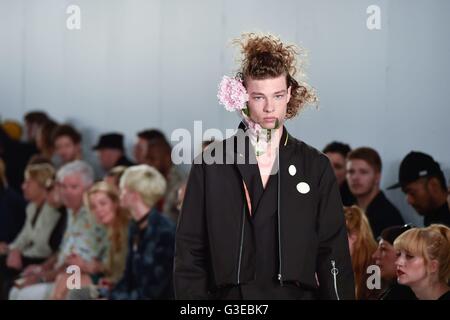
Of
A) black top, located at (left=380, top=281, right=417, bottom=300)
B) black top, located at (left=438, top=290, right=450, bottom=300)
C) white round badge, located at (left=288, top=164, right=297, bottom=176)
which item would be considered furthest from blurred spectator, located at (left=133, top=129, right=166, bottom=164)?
white round badge, located at (left=288, top=164, right=297, bottom=176)

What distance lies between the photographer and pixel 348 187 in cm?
473

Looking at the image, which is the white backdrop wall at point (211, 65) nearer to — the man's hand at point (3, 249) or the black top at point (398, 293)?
the black top at point (398, 293)

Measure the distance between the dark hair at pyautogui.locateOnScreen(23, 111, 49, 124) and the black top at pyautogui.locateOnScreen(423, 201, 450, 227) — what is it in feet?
11.0

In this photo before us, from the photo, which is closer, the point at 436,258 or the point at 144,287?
the point at 436,258

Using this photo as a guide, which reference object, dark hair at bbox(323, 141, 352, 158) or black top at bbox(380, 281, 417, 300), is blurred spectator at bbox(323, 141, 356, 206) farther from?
black top at bbox(380, 281, 417, 300)

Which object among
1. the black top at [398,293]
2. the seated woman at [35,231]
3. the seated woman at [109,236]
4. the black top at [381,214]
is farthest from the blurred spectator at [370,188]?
the seated woman at [35,231]

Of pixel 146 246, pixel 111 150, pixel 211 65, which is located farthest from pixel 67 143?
pixel 146 246

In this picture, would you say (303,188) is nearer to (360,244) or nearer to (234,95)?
(234,95)

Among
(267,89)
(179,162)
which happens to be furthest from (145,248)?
(267,89)

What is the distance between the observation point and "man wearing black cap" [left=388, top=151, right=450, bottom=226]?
168 inches

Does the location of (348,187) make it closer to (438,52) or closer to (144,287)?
(438,52)
